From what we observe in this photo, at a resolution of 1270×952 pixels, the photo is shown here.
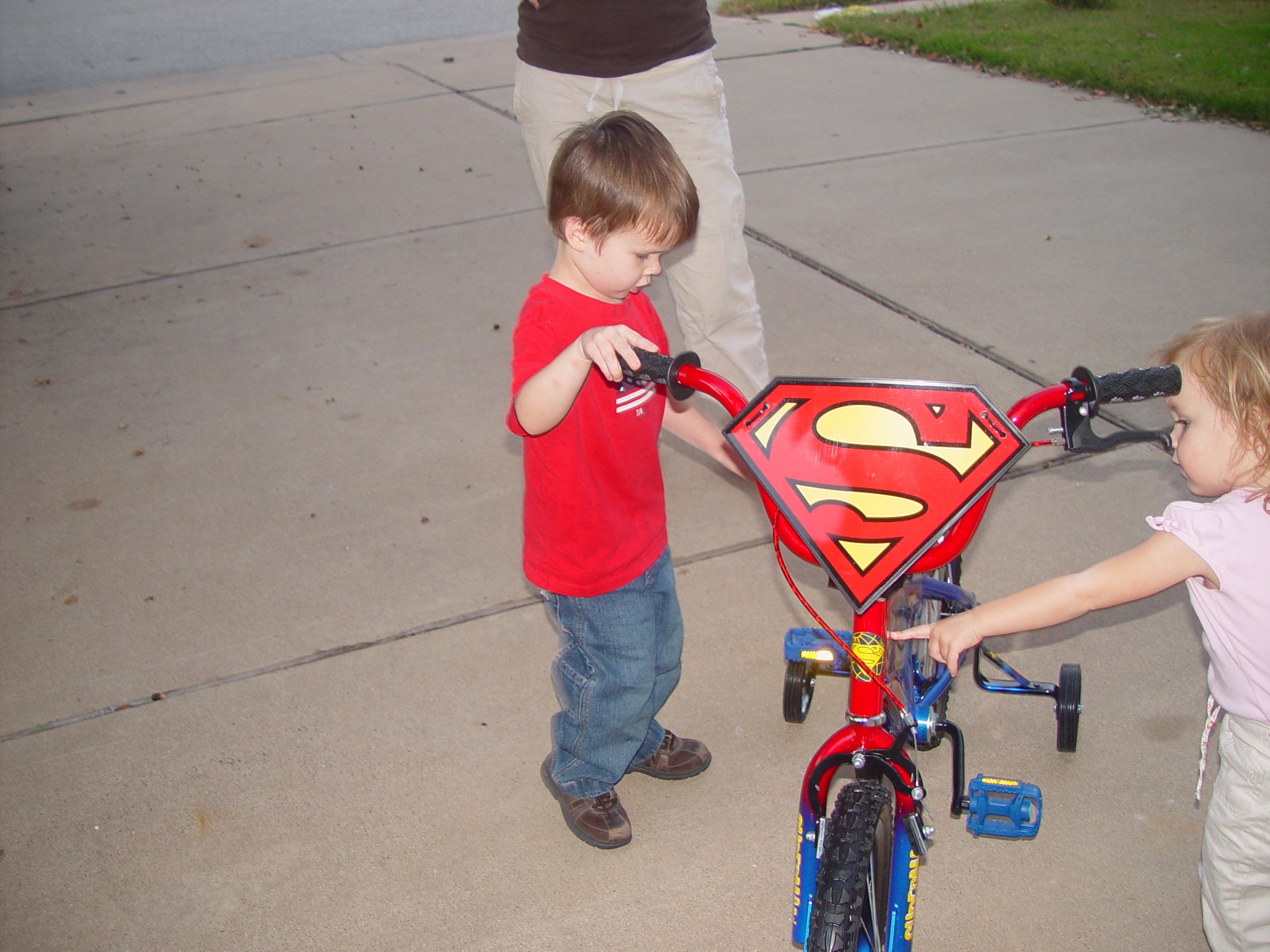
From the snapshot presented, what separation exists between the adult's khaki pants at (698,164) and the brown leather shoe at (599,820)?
158cm

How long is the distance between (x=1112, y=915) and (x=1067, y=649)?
85 cm

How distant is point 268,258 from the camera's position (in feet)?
18.9

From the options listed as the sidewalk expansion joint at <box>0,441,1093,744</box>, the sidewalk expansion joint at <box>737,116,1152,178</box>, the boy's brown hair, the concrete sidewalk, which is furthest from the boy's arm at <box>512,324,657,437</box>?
the sidewalk expansion joint at <box>737,116,1152,178</box>

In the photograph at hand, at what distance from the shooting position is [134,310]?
17.1ft

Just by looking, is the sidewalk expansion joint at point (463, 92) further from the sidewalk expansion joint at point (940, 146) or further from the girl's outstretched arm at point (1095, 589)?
the girl's outstretched arm at point (1095, 589)

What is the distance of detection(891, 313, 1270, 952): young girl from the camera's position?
5.28 feet

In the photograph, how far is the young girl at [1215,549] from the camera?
1.61 metres

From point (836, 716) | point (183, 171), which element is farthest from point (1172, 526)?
point (183, 171)

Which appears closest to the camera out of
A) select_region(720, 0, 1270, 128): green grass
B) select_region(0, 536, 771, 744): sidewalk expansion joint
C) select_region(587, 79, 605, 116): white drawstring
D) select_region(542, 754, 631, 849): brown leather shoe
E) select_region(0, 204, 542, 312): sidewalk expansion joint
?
select_region(542, 754, 631, 849): brown leather shoe

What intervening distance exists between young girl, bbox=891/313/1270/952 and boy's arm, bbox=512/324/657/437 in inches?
24.5

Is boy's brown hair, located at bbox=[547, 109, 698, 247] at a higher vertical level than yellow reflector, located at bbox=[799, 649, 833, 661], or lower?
higher

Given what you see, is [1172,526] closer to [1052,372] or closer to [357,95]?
[1052,372]

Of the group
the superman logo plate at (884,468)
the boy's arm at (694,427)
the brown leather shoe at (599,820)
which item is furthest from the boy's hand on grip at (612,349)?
the brown leather shoe at (599,820)

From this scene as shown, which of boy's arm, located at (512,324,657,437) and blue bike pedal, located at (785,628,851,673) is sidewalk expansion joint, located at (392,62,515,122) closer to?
blue bike pedal, located at (785,628,851,673)
